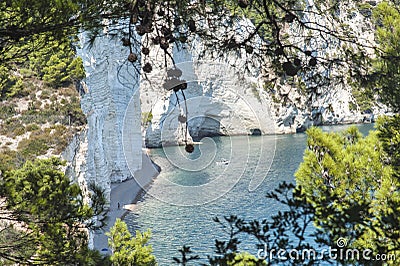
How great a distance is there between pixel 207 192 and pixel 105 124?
4010 millimetres

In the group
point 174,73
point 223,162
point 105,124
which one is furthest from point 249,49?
point 223,162

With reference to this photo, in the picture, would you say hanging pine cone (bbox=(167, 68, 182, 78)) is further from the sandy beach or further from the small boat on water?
the small boat on water

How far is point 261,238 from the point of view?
4.20 ft

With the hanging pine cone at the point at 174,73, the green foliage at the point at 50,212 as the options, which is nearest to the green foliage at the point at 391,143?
the hanging pine cone at the point at 174,73

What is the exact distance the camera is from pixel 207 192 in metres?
14.3

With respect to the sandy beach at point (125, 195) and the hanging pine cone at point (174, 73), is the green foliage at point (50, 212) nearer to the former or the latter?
the hanging pine cone at point (174, 73)

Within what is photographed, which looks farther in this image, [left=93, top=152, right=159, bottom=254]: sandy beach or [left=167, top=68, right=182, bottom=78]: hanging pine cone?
[left=93, top=152, right=159, bottom=254]: sandy beach

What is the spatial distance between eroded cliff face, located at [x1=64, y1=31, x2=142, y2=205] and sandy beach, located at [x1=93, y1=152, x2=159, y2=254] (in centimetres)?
43

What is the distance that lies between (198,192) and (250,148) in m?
9.07

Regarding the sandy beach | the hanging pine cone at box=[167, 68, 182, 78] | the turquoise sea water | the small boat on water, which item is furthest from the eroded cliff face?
the hanging pine cone at box=[167, 68, 182, 78]

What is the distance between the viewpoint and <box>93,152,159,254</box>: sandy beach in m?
10.7

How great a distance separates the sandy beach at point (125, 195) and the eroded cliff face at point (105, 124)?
0.43 metres

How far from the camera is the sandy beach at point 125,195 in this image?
1073 centimetres

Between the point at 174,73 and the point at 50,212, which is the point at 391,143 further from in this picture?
the point at 50,212
